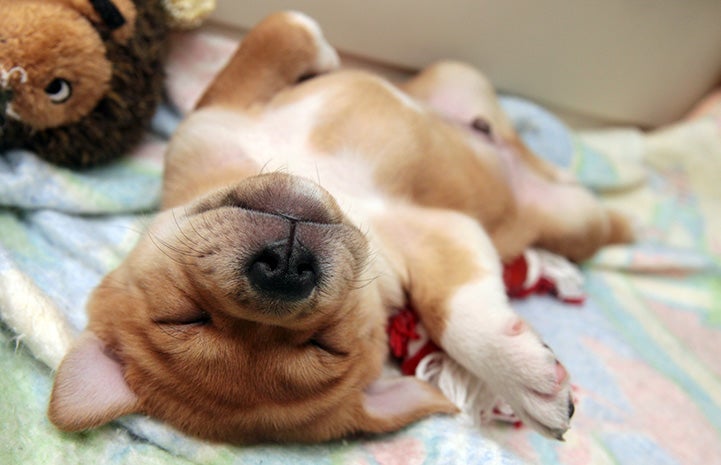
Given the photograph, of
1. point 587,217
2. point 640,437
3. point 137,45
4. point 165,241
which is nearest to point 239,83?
point 137,45

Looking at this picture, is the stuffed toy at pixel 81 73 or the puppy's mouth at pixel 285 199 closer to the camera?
the puppy's mouth at pixel 285 199

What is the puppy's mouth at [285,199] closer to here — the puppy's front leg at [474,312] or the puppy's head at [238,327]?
the puppy's head at [238,327]

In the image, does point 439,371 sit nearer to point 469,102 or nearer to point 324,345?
point 324,345

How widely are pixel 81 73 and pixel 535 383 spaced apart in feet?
4.66

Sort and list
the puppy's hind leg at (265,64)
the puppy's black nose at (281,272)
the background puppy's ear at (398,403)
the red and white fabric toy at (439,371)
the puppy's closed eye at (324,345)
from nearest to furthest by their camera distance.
A: the puppy's black nose at (281,272), the puppy's closed eye at (324,345), the background puppy's ear at (398,403), the red and white fabric toy at (439,371), the puppy's hind leg at (265,64)

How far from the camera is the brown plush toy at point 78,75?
4.96 feet

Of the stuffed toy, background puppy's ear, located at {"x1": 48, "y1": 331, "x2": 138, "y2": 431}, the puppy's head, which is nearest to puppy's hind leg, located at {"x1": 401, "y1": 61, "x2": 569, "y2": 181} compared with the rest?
the stuffed toy

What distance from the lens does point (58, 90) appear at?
1.61 m

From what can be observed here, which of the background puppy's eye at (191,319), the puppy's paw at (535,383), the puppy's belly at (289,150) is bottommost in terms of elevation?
the puppy's paw at (535,383)

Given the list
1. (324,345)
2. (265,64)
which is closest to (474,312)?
(324,345)

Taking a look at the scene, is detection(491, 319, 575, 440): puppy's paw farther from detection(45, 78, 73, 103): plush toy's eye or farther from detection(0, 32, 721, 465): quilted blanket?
detection(45, 78, 73, 103): plush toy's eye

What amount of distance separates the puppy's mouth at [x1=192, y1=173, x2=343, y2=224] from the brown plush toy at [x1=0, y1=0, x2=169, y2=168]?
2.41 feet

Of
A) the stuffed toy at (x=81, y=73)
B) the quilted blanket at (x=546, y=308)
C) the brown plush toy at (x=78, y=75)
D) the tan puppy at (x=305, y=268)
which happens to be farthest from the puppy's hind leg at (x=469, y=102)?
the brown plush toy at (x=78, y=75)

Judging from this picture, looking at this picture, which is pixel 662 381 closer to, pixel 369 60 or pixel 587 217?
pixel 587 217
